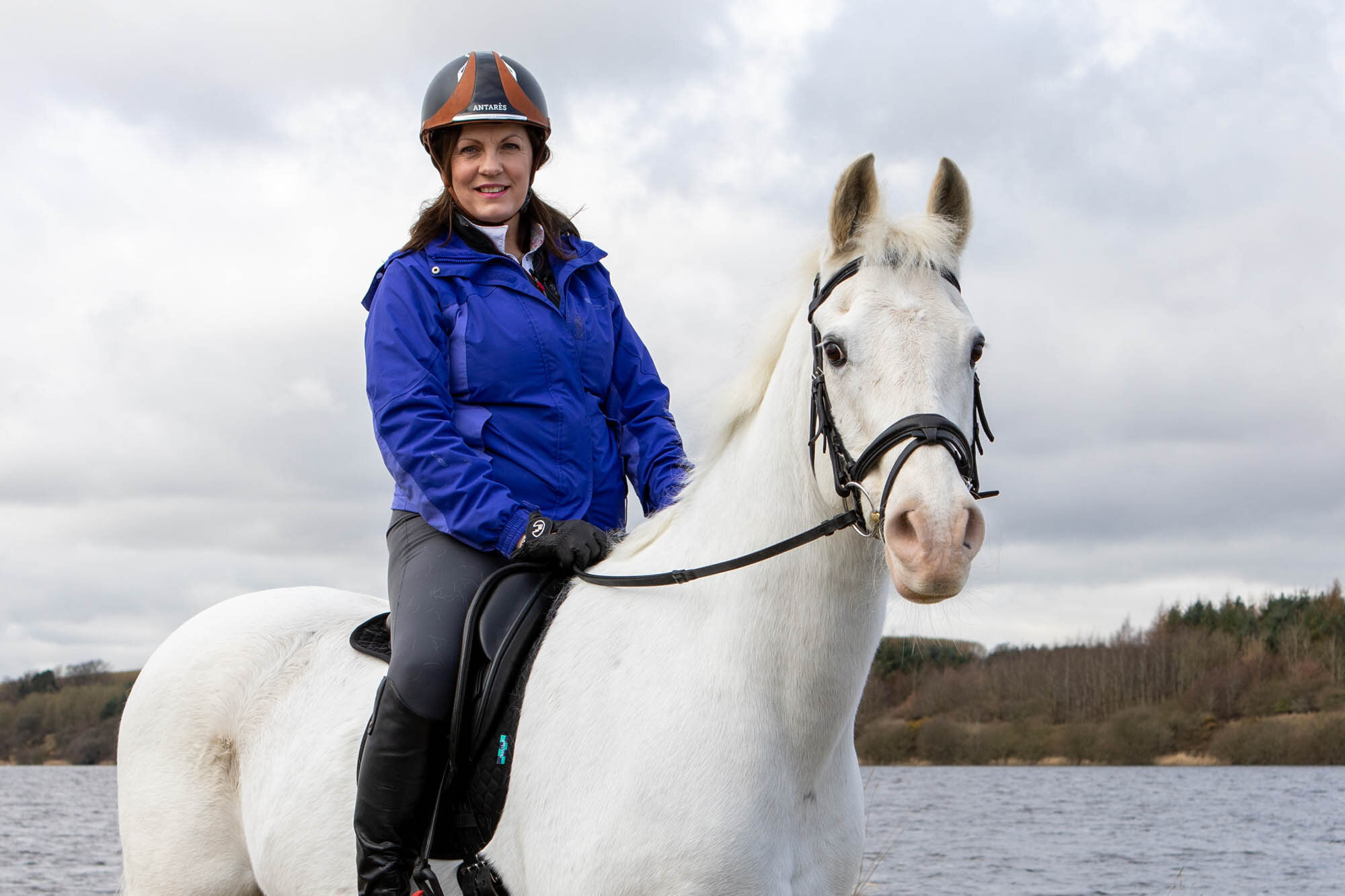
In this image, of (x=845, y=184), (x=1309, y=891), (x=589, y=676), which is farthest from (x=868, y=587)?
(x=1309, y=891)

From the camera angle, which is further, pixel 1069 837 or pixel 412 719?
pixel 1069 837

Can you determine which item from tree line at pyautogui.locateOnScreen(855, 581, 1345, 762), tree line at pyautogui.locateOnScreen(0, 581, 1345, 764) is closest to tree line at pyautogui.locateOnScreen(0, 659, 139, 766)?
tree line at pyautogui.locateOnScreen(0, 581, 1345, 764)

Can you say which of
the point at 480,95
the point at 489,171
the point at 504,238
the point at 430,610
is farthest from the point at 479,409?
the point at 480,95

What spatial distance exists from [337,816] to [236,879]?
1.10 metres

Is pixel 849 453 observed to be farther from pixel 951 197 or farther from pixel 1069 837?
pixel 1069 837

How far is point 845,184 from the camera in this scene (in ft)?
11.2

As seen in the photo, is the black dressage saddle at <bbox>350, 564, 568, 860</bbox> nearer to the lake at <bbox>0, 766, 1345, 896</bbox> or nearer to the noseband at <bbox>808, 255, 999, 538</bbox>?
the noseband at <bbox>808, 255, 999, 538</bbox>

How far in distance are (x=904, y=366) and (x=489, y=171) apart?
217 centimetres

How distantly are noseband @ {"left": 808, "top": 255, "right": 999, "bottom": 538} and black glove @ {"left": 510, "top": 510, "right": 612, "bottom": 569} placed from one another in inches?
36.1

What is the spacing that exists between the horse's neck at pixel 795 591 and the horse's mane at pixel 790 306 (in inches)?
5.0

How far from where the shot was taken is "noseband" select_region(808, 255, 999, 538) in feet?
9.34

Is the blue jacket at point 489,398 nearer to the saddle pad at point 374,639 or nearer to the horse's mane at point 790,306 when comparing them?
the horse's mane at point 790,306

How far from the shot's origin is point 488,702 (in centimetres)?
374

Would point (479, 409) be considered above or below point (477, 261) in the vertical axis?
below
